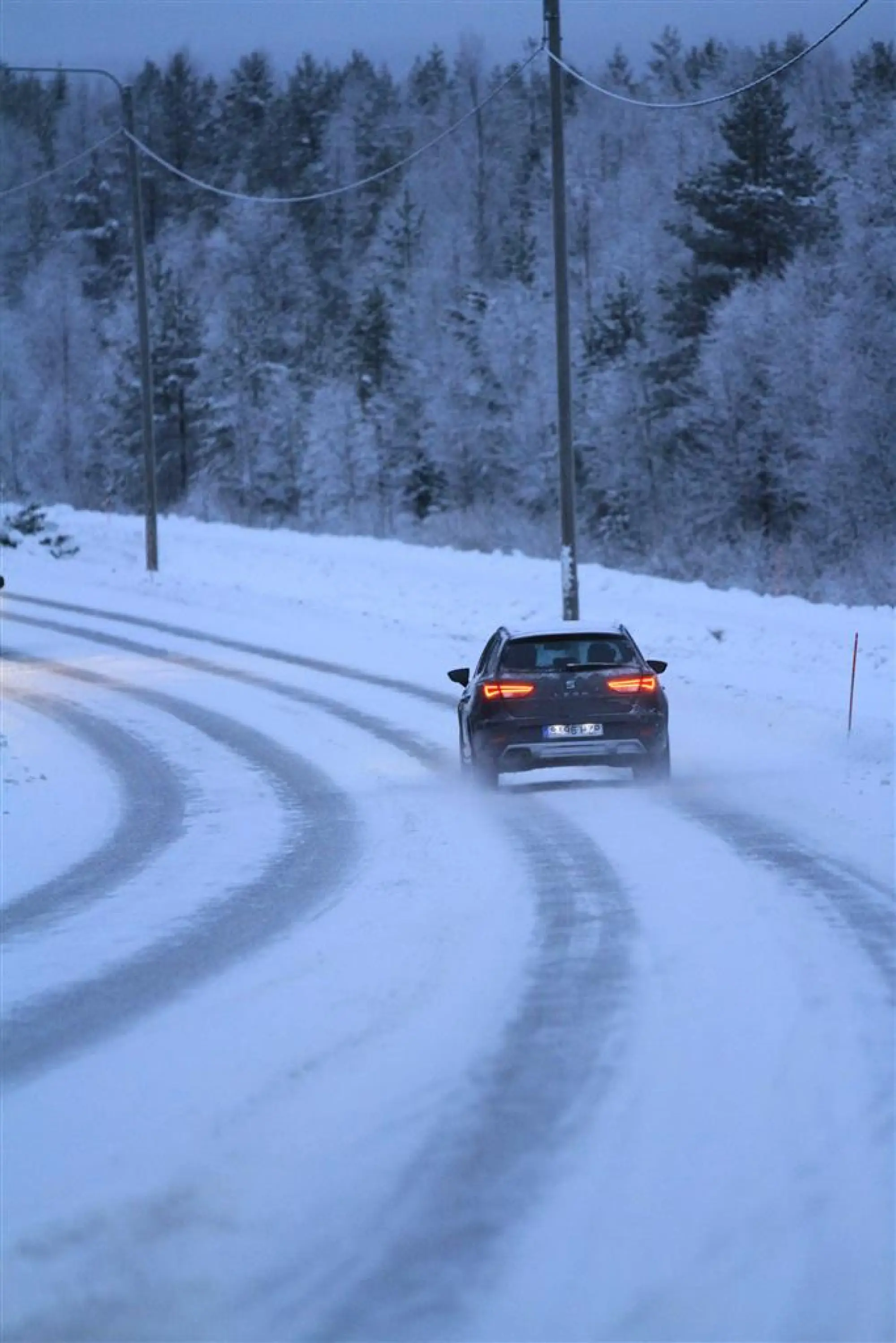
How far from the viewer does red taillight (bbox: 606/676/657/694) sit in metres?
16.6

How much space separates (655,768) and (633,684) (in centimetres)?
79

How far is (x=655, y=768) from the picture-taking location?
55.0 feet

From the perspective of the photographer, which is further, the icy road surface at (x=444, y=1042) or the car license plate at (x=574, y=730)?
the car license plate at (x=574, y=730)

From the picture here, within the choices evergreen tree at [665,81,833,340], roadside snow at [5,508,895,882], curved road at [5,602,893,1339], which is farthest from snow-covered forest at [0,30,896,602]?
curved road at [5,602,893,1339]

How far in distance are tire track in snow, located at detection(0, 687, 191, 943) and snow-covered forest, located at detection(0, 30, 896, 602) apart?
16305mm

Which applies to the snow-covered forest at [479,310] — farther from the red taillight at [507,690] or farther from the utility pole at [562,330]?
the red taillight at [507,690]

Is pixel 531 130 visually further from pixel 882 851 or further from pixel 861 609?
pixel 882 851

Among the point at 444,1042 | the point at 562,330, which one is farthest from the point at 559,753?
the point at 562,330

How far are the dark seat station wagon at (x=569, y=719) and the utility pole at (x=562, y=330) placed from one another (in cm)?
1083

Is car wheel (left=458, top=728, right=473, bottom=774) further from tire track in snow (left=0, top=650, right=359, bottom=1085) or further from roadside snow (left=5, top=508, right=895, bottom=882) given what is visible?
roadside snow (left=5, top=508, right=895, bottom=882)

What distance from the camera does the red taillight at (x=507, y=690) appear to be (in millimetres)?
16672

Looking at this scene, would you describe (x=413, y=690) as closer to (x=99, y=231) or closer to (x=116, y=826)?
(x=116, y=826)

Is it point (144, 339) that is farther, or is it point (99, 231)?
point (99, 231)

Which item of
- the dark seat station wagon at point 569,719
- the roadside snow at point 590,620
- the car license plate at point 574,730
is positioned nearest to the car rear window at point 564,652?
the dark seat station wagon at point 569,719
